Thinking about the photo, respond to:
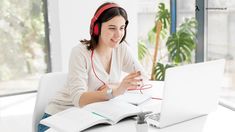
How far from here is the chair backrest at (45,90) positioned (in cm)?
180

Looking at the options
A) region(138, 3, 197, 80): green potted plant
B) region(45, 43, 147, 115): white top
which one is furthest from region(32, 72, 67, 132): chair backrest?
region(138, 3, 197, 80): green potted plant

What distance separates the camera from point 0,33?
12.1ft

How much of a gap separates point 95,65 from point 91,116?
47 cm

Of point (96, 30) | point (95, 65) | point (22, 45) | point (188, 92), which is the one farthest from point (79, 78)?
point (22, 45)

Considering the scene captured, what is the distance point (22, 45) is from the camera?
12.4 ft

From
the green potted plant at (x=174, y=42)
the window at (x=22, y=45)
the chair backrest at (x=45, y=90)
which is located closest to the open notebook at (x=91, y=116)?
the chair backrest at (x=45, y=90)

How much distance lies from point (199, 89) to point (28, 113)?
231cm

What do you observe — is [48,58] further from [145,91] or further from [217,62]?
[217,62]

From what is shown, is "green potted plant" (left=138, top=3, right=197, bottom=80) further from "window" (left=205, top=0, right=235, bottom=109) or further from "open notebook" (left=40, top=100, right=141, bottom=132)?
"open notebook" (left=40, top=100, right=141, bottom=132)

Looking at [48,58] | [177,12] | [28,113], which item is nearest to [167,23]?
[177,12]

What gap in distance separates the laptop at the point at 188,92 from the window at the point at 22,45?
8.61 ft

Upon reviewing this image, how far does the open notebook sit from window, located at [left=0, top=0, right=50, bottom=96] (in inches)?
95.1

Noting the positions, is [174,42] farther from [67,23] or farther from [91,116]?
[91,116]

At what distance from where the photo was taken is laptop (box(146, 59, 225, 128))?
4.25 ft
